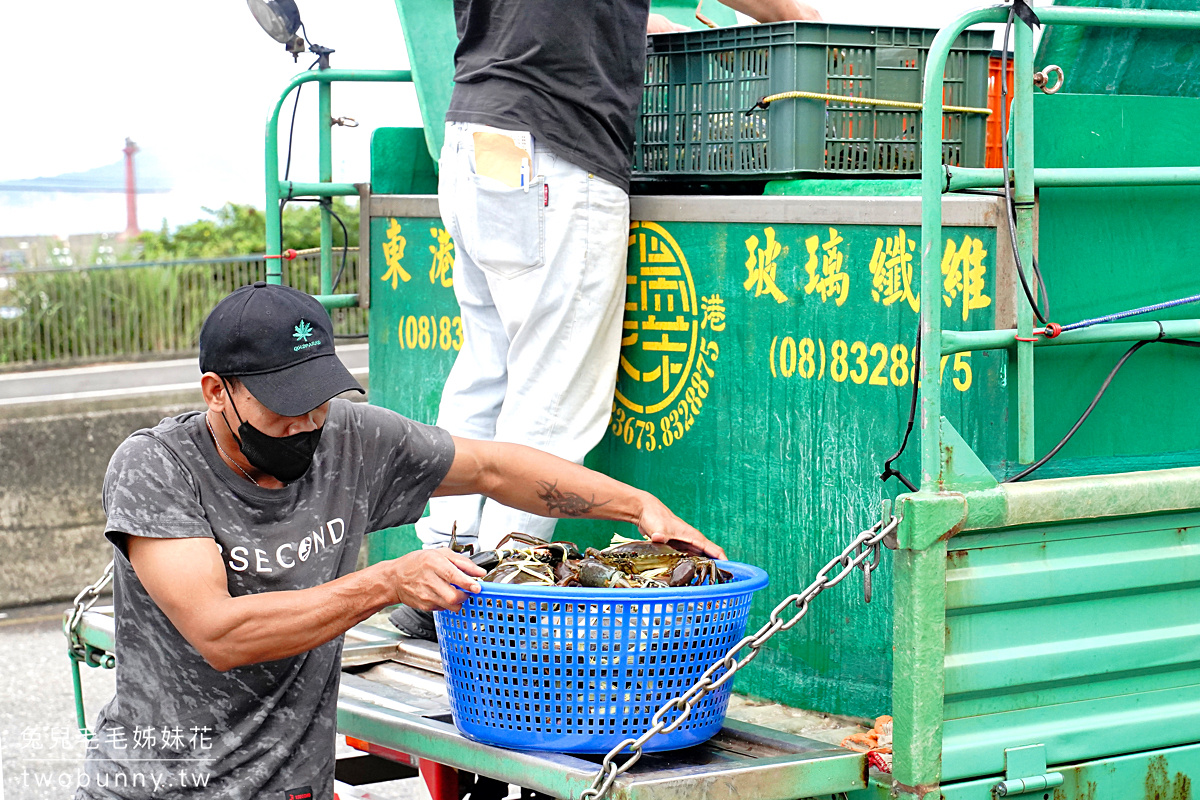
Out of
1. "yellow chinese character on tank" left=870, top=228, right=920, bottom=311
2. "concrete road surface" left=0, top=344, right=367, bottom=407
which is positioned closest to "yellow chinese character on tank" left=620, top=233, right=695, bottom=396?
"yellow chinese character on tank" left=870, top=228, right=920, bottom=311

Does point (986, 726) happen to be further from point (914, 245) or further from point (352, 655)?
point (352, 655)

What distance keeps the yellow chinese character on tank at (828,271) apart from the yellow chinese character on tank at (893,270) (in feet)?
0.24

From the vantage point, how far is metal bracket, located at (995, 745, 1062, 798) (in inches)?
97.3

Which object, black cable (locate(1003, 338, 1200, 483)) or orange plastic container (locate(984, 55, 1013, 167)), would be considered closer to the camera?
black cable (locate(1003, 338, 1200, 483))

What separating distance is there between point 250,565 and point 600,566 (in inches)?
27.4

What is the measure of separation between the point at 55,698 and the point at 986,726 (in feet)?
16.0

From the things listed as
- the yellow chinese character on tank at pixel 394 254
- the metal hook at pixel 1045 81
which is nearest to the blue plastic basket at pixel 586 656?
the metal hook at pixel 1045 81

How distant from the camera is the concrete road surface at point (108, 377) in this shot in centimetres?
998

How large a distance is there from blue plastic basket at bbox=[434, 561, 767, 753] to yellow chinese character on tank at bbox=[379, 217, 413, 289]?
1785 millimetres

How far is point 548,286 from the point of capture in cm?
318

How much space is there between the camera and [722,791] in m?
2.36

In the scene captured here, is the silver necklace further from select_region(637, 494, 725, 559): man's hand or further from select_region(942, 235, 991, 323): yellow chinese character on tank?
select_region(942, 235, 991, 323): yellow chinese character on tank

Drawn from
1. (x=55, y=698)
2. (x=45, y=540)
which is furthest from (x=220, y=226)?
(x=55, y=698)

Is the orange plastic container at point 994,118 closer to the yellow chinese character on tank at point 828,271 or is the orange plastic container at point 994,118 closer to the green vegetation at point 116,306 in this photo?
the yellow chinese character on tank at point 828,271
